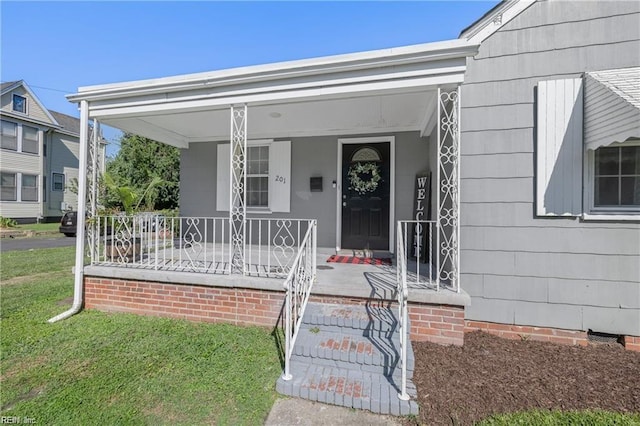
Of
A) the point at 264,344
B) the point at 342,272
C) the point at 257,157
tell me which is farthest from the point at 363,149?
the point at 264,344

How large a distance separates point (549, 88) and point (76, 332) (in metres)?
5.99

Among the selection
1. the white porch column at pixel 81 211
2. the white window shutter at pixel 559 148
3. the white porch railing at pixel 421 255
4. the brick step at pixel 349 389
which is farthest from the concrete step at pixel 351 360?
the white porch column at pixel 81 211

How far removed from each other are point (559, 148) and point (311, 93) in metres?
2.77

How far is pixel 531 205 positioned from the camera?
3.35 metres

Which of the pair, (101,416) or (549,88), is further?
(549,88)

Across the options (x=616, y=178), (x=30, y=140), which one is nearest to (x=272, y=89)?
(x=616, y=178)

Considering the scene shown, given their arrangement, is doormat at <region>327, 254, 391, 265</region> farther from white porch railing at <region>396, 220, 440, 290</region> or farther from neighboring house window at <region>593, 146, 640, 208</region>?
neighboring house window at <region>593, 146, 640, 208</region>

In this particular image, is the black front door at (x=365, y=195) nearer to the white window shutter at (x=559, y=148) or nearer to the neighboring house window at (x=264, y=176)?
the neighboring house window at (x=264, y=176)

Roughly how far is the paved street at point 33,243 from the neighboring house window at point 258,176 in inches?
318

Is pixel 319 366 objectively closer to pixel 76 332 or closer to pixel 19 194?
pixel 76 332

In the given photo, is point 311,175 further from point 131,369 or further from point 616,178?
point 616,178

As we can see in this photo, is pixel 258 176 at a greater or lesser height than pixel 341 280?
greater

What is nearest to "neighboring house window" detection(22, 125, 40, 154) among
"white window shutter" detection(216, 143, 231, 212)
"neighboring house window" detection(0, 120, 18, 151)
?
"neighboring house window" detection(0, 120, 18, 151)

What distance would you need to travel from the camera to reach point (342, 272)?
158 inches
